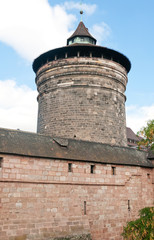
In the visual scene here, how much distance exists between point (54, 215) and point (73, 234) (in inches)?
48.2

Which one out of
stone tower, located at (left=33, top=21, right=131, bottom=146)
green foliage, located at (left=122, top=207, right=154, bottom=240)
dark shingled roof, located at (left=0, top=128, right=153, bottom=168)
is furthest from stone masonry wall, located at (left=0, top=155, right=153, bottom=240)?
stone tower, located at (left=33, top=21, right=131, bottom=146)

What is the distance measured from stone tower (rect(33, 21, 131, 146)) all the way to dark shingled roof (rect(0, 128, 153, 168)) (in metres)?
3.82

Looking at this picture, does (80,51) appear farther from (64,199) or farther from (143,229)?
(143,229)

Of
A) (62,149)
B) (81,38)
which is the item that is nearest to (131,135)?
(81,38)

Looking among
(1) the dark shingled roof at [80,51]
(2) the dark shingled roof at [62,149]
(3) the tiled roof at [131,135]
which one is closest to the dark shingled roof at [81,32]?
(1) the dark shingled roof at [80,51]

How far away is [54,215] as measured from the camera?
1121 centimetres

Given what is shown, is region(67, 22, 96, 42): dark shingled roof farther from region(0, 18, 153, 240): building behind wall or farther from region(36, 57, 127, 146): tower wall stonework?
region(36, 57, 127, 146): tower wall stonework

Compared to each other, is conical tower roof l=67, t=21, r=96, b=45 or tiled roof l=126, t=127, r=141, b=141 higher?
conical tower roof l=67, t=21, r=96, b=45

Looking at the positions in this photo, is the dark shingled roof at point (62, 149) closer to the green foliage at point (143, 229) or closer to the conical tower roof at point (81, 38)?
the green foliage at point (143, 229)

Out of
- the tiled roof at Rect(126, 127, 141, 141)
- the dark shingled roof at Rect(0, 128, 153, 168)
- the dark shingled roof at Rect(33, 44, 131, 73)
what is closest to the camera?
the dark shingled roof at Rect(0, 128, 153, 168)

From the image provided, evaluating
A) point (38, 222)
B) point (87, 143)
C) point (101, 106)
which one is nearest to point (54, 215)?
point (38, 222)

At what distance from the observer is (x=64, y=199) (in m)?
11.7

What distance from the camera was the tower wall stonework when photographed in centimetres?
1842

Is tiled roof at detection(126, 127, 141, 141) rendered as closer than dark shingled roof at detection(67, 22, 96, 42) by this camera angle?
No
